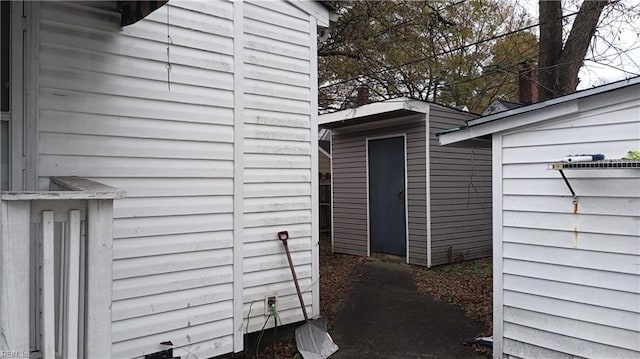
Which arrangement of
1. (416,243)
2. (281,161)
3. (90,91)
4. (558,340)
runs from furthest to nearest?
(416,243) → (281,161) → (558,340) → (90,91)

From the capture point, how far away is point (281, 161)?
409 centimetres

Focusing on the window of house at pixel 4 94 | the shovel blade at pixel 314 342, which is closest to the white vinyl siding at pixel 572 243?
the shovel blade at pixel 314 342

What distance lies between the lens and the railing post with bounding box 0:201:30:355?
5.65 ft

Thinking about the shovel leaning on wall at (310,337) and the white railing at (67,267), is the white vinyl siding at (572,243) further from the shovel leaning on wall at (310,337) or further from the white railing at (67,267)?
the white railing at (67,267)

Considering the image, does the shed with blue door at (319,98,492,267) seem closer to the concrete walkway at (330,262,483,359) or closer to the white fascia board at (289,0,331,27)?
the concrete walkway at (330,262,483,359)

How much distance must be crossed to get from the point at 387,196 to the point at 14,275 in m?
6.75

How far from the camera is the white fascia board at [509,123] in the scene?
10.8 feet

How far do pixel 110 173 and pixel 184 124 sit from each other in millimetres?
678

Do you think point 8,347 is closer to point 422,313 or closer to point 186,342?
point 186,342

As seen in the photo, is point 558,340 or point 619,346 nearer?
point 619,346

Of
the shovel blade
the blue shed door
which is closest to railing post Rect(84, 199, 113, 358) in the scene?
the shovel blade

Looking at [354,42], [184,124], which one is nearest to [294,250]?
[184,124]

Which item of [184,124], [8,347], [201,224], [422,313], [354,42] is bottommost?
[422,313]

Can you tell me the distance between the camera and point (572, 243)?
10.8 ft
